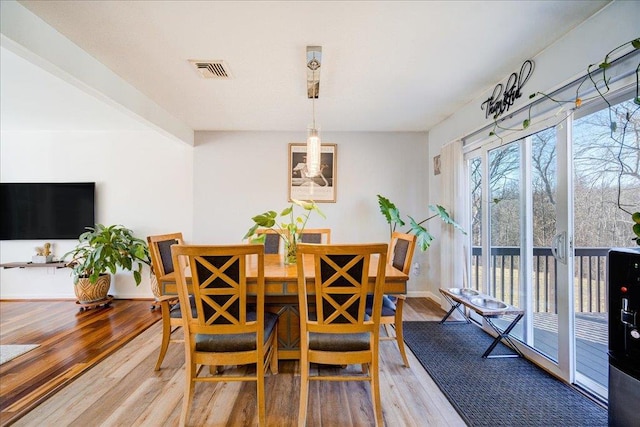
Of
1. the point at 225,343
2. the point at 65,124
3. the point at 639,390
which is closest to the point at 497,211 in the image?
the point at 639,390

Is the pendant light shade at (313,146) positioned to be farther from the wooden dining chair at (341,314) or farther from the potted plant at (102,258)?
the potted plant at (102,258)

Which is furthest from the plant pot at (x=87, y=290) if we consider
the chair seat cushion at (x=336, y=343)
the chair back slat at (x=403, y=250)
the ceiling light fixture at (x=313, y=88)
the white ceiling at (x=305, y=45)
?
the chair back slat at (x=403, y=250)

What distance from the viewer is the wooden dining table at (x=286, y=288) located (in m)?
1.75

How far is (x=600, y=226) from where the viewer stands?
1.79 meters

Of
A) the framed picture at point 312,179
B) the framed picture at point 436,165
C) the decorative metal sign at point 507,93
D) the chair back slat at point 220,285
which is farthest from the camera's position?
the framed picture at point 312,179

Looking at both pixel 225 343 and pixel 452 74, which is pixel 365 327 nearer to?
pixel 225 343

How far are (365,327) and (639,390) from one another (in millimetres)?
1237

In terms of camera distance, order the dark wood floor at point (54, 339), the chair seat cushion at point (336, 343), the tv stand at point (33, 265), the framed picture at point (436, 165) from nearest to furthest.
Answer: the chair seat cushion at point (336, 343) → the dark wood floor at point (54, 339) → the tv stand at point (33, 265) → the framed picture at point (436, 165)

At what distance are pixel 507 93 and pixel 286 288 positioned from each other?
256 cm

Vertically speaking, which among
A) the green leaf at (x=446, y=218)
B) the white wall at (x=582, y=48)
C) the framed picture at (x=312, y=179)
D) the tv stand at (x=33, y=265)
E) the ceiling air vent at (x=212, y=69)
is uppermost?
the ceiling air vent at (x=212, y=69)

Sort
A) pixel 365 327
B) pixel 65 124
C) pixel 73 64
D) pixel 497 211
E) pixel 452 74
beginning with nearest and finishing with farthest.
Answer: pixel 365 327
pixel 73 64
pixel 452 74
pixel 497 211
pixel 65 124

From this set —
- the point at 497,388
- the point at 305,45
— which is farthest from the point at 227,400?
the point at 305,45

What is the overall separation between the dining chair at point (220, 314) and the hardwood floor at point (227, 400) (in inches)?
9.1

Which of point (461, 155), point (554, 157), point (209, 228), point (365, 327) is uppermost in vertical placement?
point (461, 155)
